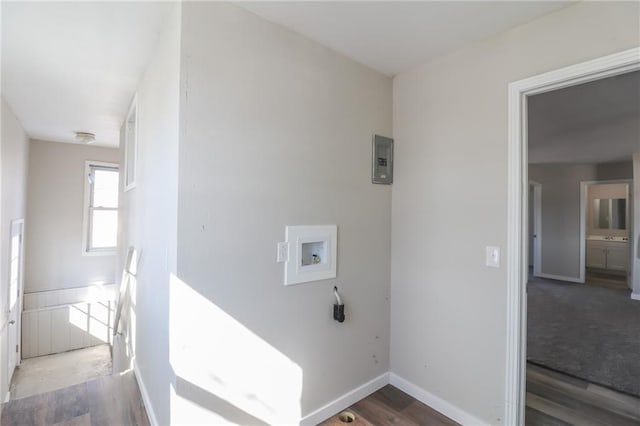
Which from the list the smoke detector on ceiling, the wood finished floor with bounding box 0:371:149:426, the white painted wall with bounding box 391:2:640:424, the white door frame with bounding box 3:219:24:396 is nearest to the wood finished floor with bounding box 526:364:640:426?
the white painted wall with bounding box 391:2:640:424

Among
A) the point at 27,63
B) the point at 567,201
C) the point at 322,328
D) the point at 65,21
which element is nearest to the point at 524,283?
the point at 322,328

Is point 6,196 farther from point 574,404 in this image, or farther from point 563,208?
point 563,208

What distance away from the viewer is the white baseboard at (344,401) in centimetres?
203

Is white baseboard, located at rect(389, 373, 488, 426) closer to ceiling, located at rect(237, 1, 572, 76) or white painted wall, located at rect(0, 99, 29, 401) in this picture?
ceiling, located at rect(237, 1, 572, 76)

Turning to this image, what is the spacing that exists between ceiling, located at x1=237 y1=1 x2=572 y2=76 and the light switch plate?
4.44ft

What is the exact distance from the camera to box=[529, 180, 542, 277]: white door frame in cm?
702

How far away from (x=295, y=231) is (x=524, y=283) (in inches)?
56.1

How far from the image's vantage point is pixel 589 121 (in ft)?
12.2

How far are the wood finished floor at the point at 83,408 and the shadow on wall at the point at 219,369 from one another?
29.5 inches

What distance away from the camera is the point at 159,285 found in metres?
1.80

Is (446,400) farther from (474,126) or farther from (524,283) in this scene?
(474,126)

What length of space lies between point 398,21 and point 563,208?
22.6 ft

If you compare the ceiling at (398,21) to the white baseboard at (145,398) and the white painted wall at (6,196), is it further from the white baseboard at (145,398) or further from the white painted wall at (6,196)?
the white painted wall at (6,196)

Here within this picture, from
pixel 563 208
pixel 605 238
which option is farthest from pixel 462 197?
pixel 605 238
